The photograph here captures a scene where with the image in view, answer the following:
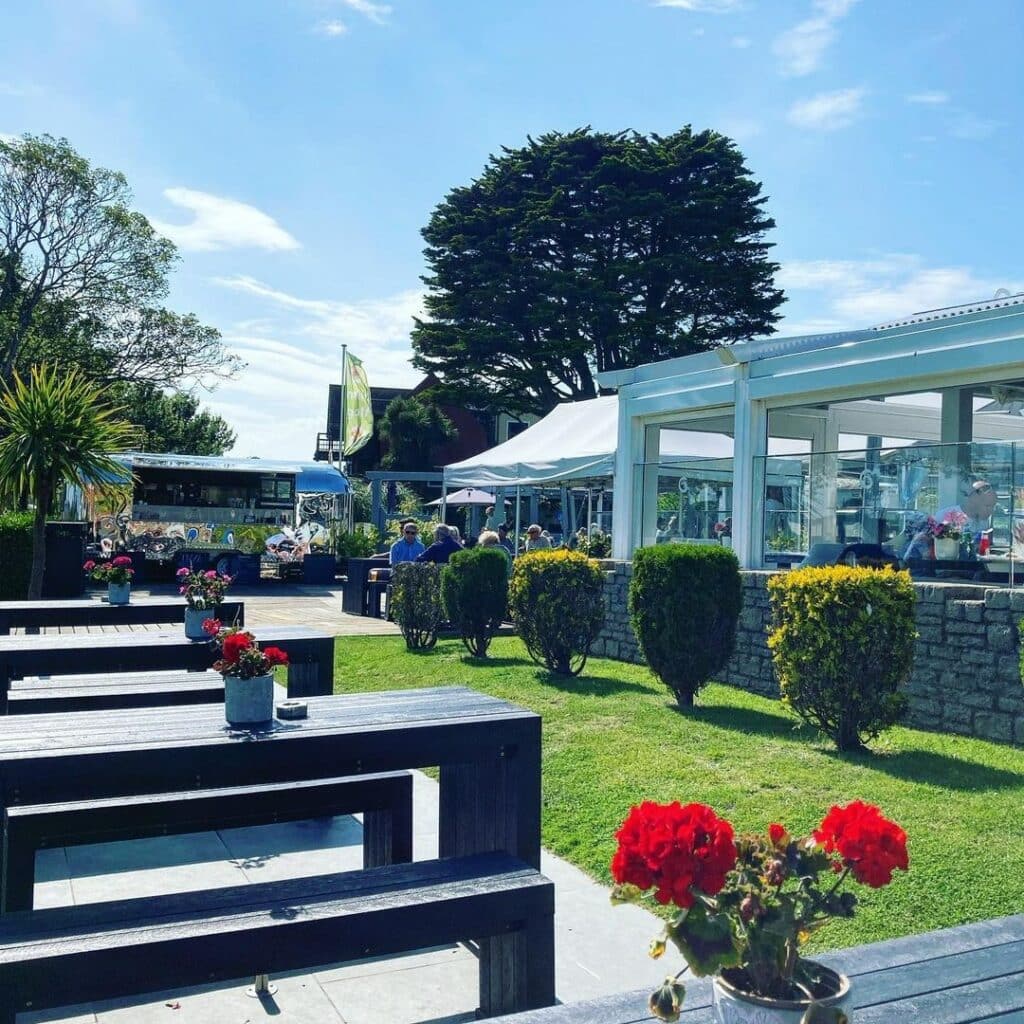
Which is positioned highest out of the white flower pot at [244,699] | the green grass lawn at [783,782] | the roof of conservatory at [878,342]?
the roof of conservatory at [878,342]

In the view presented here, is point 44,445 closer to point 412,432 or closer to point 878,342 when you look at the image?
point 878,342

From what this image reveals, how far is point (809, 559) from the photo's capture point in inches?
361

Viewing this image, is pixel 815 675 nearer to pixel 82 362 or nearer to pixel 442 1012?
pixel 442 1012

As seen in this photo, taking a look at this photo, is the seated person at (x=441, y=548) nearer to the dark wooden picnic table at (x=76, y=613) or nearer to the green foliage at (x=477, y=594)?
the green foliage at (x=477, y=594)

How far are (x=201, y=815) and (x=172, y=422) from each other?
41.1 meters

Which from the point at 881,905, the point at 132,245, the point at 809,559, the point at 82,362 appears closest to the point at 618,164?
the point at 132,245

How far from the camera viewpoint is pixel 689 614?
26.2 ft

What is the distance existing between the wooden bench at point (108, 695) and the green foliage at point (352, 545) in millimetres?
18200

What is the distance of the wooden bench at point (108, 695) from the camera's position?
508cm

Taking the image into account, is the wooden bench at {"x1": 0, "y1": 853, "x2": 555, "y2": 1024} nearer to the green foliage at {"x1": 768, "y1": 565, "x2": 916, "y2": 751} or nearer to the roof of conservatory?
the green foliage at {"x1": 768, "y1": 565, "x2": 916, "y2": 751}

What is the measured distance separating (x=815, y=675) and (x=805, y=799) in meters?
1.38

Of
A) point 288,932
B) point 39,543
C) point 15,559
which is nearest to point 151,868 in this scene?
point 288,932

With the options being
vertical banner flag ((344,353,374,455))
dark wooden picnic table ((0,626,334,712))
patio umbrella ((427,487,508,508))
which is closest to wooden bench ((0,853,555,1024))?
dark wooden picnic table ((0,626,334,712))

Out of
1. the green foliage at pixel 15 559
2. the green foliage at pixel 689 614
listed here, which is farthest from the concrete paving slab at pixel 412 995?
the green foliage at pixel 15 559
